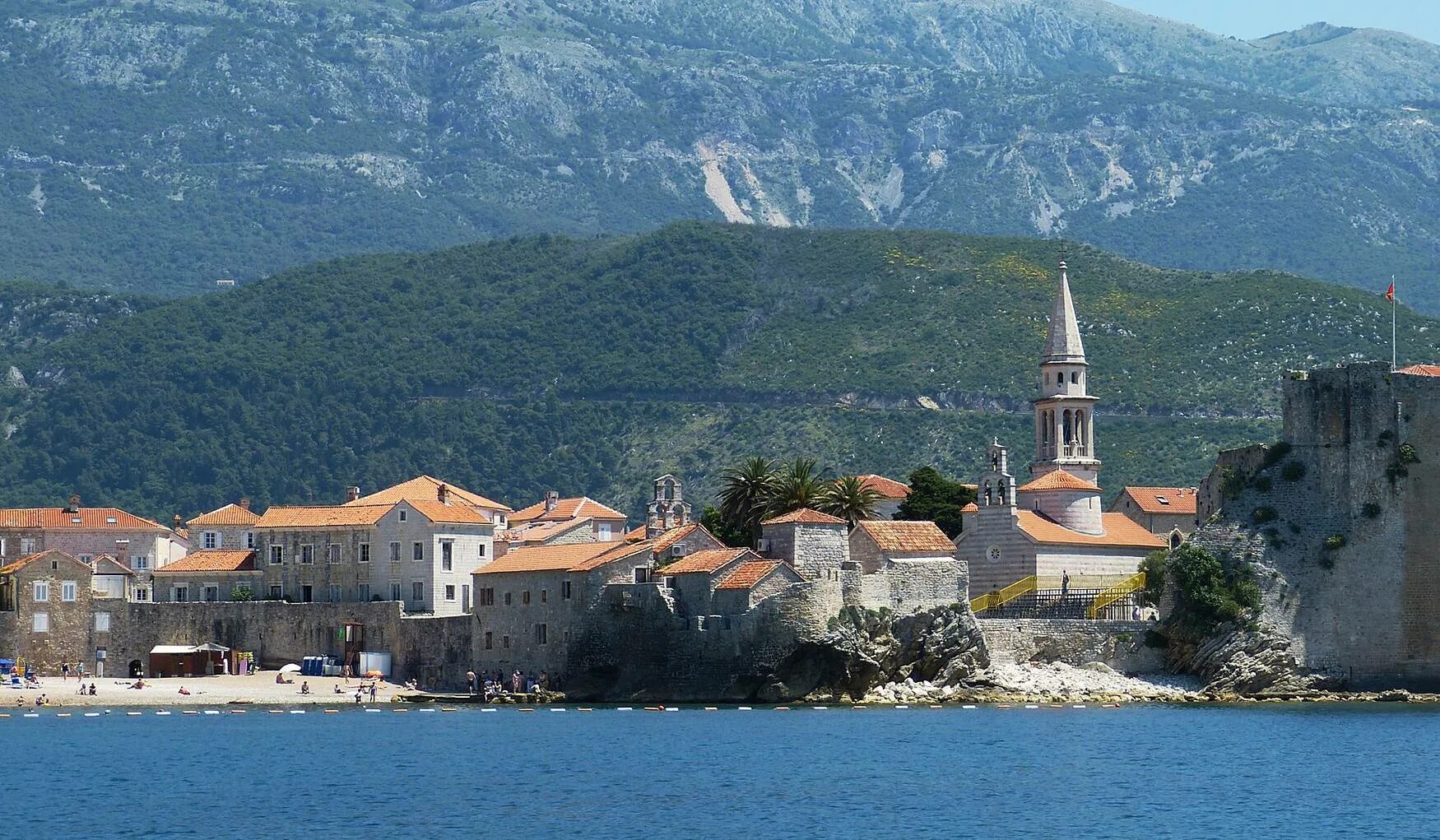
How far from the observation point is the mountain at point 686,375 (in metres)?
150

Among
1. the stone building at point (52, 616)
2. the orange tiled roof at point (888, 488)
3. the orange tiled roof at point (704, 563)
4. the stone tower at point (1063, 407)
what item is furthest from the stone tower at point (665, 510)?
the stone building at point (52, 616)

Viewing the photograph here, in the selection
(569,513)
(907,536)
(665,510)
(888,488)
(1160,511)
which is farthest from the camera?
(569,513)

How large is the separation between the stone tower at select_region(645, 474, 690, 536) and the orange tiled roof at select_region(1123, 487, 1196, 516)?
16.9 meters

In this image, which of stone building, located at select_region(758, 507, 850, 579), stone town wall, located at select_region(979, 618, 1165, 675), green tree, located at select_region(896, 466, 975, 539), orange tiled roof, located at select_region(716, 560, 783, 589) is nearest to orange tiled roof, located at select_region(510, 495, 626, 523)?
green tree, located at select_region(896, 466, 975, 539)

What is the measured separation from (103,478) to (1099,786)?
413 ft

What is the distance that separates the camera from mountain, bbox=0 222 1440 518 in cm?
14962

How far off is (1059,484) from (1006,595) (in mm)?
6672

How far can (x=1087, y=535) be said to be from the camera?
9306 centimetres

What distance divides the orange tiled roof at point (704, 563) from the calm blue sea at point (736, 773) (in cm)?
405

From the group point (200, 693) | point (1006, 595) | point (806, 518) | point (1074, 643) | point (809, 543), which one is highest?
point (806, 518)

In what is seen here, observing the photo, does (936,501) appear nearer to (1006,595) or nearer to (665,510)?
(665,510)

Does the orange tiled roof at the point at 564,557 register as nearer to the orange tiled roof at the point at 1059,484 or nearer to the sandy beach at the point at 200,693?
the sandy beach at the point at 200,693

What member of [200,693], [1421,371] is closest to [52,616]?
[200,693]

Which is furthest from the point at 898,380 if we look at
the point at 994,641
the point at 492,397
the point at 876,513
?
the point at 994,641
